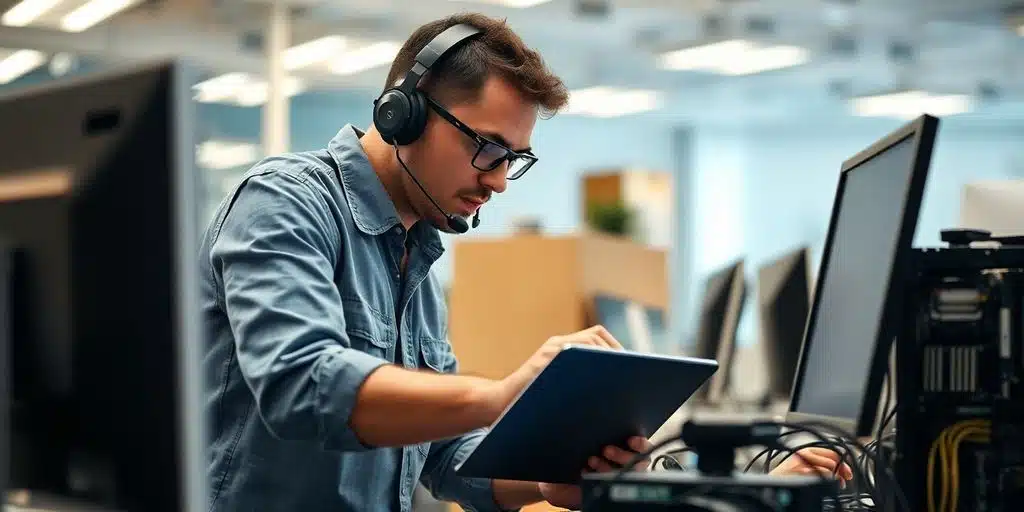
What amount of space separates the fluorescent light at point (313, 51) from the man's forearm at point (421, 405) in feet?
18.4

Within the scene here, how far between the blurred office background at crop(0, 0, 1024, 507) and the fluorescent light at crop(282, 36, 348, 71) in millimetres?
16

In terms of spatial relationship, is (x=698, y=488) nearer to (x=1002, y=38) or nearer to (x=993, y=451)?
(x=993, y=451)

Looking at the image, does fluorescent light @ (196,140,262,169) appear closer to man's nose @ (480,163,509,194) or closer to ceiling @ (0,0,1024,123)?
ceiling @ (0,0,1024,123)

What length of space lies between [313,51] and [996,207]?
18.1 feet

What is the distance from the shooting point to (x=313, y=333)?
1138mm

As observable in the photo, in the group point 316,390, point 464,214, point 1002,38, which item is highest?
point 1002,38

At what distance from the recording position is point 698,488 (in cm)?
89

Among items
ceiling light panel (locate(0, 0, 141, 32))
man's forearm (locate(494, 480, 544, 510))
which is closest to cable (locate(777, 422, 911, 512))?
man's forearm (locate(494, 480, 544, 510))

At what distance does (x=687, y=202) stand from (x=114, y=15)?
18.9ft

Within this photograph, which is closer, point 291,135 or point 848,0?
point 848,0

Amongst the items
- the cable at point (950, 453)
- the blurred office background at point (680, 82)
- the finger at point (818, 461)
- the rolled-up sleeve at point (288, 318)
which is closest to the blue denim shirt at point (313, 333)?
the rolled-up sleeve at point (288, 318)

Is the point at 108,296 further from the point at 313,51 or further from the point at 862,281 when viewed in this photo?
the point at 313,51

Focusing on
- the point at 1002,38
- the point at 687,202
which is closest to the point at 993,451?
the point at 1002,38

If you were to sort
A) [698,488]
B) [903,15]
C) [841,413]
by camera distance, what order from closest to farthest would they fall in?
[698,488] → [841,413] → [903,15]
